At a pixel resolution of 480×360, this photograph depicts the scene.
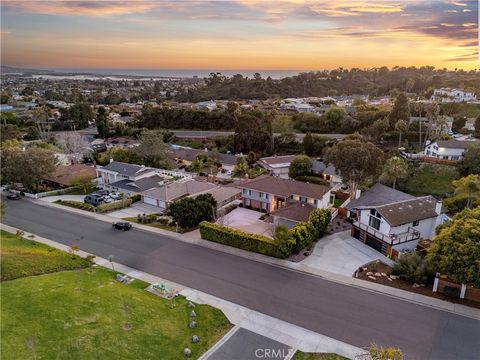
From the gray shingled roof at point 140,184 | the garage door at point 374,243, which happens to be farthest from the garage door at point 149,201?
the garage door at point 374,243

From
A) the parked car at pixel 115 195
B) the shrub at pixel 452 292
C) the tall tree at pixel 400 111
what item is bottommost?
the parked car at pixel 115 195

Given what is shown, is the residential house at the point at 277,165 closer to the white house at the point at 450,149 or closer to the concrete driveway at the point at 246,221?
the concrete driveway at the point at 246,221

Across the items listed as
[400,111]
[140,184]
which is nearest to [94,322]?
[140,184]

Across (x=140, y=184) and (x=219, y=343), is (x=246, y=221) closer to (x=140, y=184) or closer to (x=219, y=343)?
(x=140, y=184)

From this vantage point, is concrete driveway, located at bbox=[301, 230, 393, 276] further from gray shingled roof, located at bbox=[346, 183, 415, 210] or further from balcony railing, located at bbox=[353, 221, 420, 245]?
gray shingled roof, located at bbox=[346, 183, 415, 210]

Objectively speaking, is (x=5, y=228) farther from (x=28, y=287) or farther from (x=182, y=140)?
(x=182, y=140)

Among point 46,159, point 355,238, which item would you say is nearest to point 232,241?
point 355,238
